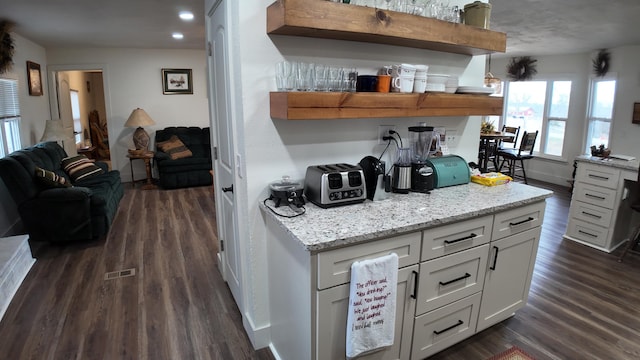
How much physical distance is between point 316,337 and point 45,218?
10.6 feet

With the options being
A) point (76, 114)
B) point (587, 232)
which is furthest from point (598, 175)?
point (76, 114)

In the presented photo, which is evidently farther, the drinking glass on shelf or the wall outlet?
the wall outlet

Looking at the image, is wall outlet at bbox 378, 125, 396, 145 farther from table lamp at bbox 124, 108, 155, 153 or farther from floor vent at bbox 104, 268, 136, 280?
table lamp at bbox 124, 108, 155, 153

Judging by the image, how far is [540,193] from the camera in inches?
89.1

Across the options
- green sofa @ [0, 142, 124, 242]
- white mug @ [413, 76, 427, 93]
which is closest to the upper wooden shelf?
white mug @ [413, 76, 427, 93]

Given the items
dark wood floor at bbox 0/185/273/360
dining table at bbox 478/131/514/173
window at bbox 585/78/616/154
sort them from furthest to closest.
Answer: dining table at bbox 478/131/514/173
window at bbox 585/78/616/154
dark wood floor at bbox 0/185/273/360

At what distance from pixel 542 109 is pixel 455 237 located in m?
6.39

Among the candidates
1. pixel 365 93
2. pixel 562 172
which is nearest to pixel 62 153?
pixel 365 93

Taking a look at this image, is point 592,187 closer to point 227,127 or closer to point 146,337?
point 227,127

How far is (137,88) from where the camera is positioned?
6270 mm

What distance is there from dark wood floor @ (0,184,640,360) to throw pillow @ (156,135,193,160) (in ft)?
8.02

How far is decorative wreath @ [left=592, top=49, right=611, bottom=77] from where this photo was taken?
5.67m

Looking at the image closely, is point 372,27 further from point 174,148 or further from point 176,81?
point 176,81

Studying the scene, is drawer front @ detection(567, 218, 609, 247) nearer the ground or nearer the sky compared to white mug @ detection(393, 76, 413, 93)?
nearer the ground
